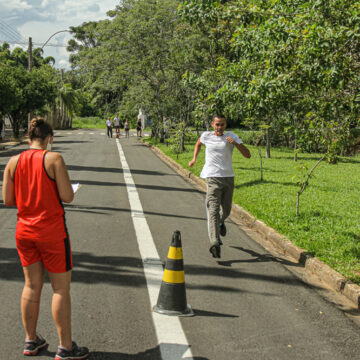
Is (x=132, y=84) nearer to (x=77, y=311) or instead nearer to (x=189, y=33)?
(x=189, y=33)

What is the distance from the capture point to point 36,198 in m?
3.47

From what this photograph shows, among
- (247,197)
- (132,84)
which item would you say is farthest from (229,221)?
(132,84)

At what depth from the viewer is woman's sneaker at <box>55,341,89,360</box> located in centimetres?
357

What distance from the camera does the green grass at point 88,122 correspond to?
68312 mm

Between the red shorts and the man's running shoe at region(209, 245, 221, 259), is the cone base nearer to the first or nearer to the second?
the red shorts

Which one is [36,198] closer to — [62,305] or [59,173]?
[59,173]

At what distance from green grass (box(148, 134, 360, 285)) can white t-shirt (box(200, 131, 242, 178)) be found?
1.64 metres

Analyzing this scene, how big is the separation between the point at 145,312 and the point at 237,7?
4.70m

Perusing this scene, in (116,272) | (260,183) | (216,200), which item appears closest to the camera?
(116,272)

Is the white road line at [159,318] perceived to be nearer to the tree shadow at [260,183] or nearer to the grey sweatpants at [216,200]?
the grey sweatpants at [216,200]

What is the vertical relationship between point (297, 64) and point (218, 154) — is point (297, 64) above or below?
above

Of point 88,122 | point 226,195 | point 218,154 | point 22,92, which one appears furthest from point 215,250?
point 88,122

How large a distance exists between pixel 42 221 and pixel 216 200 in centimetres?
362

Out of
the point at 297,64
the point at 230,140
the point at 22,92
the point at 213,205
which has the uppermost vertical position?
the point at 22,92
